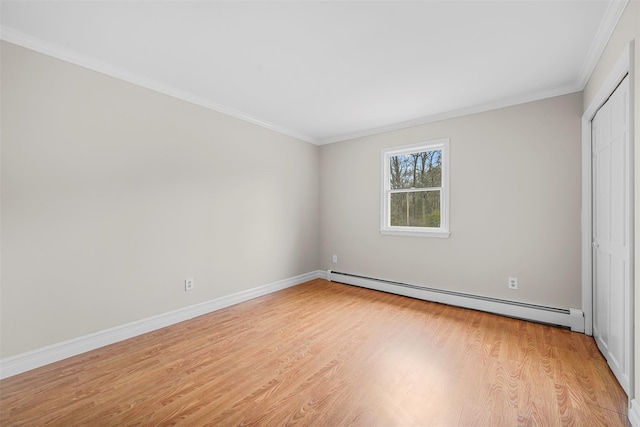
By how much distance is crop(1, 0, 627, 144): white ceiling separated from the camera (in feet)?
5.89

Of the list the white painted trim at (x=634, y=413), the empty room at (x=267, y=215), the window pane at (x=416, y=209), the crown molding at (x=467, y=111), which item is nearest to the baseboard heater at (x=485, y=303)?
the empty room at (x=267, y=215)

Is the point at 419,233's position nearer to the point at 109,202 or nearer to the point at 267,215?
the point at 267,215

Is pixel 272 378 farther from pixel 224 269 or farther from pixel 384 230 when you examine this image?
pixel 384 230

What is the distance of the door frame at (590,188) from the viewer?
5.14 feet

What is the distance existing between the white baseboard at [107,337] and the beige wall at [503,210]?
88.7 inches

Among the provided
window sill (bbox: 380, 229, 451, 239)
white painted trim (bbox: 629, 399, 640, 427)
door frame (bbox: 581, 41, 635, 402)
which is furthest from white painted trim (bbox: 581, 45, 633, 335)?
white painted trim (bbox: 629, 399, 640, 427)

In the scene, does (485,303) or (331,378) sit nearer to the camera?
(331,378)

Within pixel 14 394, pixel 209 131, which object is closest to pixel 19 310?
pixel 14 394

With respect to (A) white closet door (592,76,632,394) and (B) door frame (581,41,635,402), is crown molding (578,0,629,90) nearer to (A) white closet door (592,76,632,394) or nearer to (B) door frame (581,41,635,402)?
(B) door frame (581,41,635,402)

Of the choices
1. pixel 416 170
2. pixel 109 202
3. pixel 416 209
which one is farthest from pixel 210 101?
pixel 416 209

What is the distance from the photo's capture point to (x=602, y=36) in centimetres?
199

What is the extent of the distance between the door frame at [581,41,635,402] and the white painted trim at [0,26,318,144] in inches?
139

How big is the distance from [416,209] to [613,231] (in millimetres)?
2103

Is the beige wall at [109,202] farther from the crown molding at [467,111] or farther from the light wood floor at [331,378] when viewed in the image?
the crown molding at [467,111]
